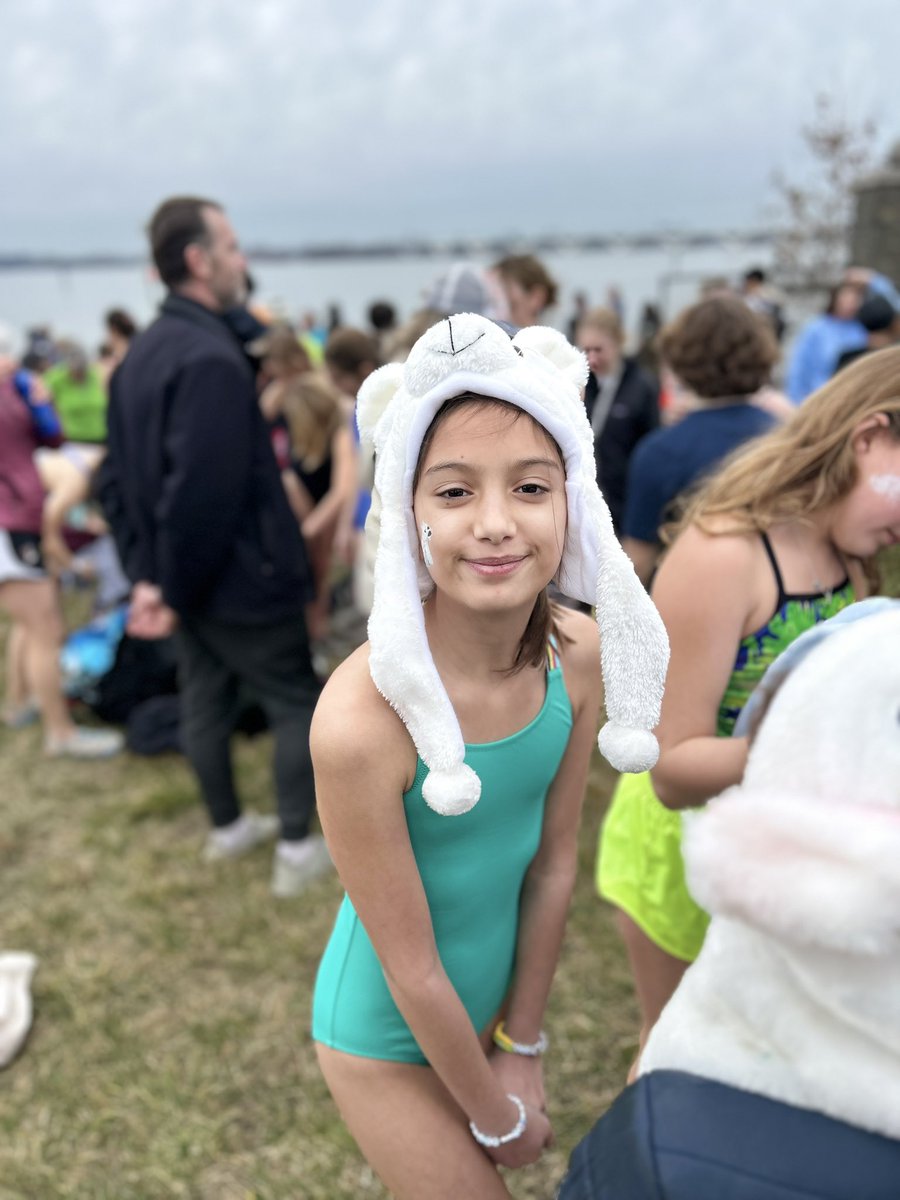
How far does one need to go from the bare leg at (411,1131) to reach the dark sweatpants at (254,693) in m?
1.91

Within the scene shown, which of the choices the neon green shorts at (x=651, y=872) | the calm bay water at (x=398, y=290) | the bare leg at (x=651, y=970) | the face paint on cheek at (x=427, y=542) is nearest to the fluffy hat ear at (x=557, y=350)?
the face paint on cheek at (x=427, y=542)

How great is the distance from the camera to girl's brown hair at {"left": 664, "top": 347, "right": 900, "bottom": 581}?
1458 millimetres

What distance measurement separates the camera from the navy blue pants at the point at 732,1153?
730 mm

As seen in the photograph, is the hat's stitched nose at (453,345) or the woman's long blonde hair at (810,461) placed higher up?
the hat's stitched nose at (453,345)

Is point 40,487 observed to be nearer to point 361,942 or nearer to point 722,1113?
point 361,942

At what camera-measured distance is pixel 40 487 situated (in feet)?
13.8

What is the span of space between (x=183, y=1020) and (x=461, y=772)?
88.9 inches

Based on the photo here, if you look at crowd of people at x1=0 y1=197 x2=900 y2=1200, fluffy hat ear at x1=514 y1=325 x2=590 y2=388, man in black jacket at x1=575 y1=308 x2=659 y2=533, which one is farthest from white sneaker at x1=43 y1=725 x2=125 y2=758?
fluffy hat ear at x1=514 y1=325 x2=590 y2=388

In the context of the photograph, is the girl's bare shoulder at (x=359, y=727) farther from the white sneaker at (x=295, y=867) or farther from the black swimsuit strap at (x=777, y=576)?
the white sneaker at (x=295, y=867)

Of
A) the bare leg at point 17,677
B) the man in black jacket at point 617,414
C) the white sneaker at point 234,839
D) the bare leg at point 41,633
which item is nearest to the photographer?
the white sneaker at point 234,839

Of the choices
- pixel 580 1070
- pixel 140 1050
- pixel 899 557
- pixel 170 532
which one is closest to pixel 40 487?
pixel 170 532

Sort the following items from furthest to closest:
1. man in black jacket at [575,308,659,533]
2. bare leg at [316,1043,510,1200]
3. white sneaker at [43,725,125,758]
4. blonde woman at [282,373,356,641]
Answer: blonde woman at [282,373,356,641]
white sneaker at [43,725,125,758]
man in black jacket at [575,308,659,533]
bare leg at [316,1043,510,1200]

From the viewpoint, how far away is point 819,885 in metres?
0.70

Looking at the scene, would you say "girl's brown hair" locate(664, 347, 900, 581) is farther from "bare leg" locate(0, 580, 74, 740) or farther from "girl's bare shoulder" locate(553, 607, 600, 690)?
"bare leg" locate(0, 580, 74, 740)
